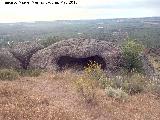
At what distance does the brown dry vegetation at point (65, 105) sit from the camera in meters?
11.0

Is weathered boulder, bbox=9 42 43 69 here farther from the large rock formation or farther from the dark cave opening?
the dark cave opening

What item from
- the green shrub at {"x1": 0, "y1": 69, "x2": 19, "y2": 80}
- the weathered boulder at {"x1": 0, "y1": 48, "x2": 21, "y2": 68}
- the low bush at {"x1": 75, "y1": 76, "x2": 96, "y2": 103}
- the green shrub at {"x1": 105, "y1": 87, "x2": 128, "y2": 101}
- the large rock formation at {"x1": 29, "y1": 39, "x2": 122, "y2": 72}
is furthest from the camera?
the large rock formation at {"x1": 29, "y1": 39, "x2": 122, "y2": 72}

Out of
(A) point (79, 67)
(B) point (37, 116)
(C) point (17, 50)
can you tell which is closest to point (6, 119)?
(B) point (37, 116)

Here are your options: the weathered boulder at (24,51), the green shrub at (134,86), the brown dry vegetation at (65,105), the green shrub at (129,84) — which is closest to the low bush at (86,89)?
the brown dry vegetation at (65,105)

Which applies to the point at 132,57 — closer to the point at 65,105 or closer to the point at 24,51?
the point at 24,51

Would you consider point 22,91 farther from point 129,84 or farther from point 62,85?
point 129,84

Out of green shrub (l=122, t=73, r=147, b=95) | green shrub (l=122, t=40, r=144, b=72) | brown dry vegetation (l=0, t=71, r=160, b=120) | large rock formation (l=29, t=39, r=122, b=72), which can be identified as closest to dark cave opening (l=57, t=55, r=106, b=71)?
large rock formation (l=29, t=39, r=122, b=72)

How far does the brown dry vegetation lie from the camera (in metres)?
11.0

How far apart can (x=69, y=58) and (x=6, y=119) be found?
49.0ft

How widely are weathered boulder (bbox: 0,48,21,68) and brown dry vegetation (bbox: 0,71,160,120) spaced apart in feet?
22.0

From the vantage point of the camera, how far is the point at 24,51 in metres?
26.1

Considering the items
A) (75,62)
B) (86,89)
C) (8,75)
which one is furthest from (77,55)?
(86,89)

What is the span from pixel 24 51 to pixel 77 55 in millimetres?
3984

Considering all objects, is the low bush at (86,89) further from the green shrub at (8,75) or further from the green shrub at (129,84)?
the green shrub at (8,75)
